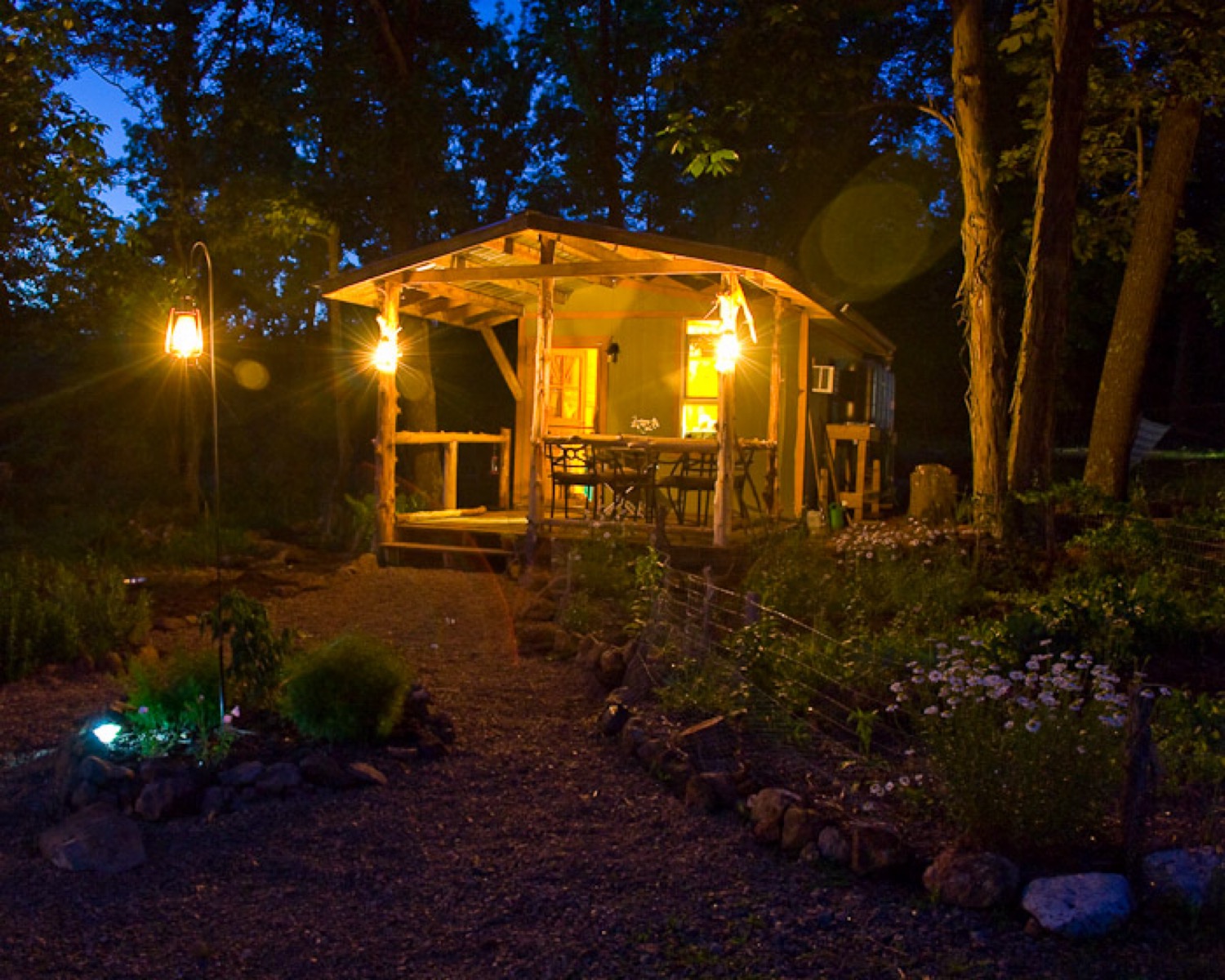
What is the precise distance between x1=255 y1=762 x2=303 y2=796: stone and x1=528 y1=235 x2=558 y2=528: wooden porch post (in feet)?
20.4

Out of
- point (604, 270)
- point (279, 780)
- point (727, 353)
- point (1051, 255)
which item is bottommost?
point (279, 780)

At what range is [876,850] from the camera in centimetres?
416

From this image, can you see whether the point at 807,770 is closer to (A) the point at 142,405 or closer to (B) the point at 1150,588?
(B) the point at 1150,588

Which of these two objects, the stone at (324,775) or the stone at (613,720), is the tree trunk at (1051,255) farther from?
the stone at (324,775)

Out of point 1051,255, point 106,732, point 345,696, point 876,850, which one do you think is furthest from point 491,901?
point 1051,255

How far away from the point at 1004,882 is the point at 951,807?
504 millimetres

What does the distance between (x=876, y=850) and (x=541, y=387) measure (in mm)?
7639

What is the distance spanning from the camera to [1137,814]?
3.96m

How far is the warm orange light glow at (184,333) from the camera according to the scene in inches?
253

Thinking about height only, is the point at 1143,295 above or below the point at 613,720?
above

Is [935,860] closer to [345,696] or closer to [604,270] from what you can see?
[345,696]

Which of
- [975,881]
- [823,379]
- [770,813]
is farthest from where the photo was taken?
[823,379]

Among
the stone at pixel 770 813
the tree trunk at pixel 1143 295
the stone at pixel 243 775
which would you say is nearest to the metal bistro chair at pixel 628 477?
Result: the tree trunk at pixel 1143 295

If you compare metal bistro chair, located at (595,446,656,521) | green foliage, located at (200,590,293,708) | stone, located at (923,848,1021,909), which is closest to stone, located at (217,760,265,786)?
green foliage, located at (200,590,293,708)
